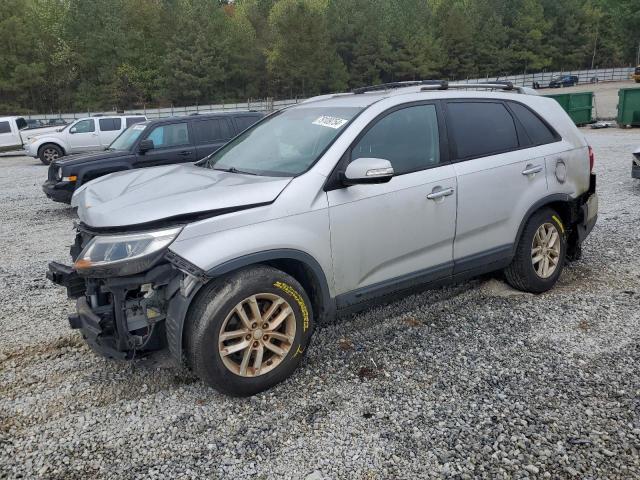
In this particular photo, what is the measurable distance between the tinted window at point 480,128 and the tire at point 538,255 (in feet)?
2.31

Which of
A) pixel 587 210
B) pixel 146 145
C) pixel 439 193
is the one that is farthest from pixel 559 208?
pixel 146 145

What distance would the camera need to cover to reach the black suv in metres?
8.98

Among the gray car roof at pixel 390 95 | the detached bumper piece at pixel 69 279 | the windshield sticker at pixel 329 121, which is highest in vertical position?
the gray car roof at pixel 390 95

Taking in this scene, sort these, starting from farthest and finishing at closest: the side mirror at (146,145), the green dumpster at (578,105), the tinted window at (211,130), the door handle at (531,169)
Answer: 1. the green dumpster at (578,105)
2. the tinted window at (211,130)
3. the side mirror at (146,145)
4. the door handle at (531,169)

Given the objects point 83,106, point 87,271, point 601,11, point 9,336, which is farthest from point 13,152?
point 601,11

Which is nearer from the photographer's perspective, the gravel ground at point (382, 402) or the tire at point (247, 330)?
the gravel ground at point (382, 402)

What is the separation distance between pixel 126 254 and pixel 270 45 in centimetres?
7537

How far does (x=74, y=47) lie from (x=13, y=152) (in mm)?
43022

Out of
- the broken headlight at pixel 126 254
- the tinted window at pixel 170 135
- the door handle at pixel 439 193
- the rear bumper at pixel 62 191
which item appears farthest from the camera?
the tinted window at pixel 170 135

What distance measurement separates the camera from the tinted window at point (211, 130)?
990cm

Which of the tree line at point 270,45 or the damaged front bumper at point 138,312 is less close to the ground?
the tree line at point 270,45

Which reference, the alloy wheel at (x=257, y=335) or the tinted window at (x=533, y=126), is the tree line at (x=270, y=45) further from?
the alloy wheel at (x=257, y=335)

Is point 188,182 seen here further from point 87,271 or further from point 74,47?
point 74,47

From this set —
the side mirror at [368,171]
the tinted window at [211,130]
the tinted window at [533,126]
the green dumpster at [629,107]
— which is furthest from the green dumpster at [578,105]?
the side mirror at [368,171]
